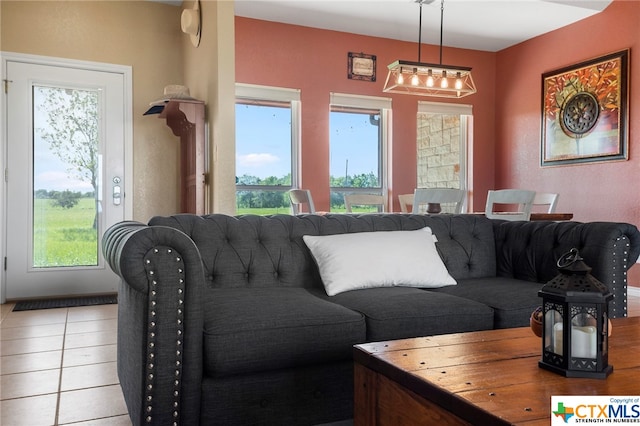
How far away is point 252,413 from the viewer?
1704 mm

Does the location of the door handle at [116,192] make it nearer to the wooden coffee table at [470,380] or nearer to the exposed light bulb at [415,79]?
the exposed light bulb at [415,79]

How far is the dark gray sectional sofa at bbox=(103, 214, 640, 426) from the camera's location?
1600mm

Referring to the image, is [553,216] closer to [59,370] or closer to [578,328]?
[578,328]

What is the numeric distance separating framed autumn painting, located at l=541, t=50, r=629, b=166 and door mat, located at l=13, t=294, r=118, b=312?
4.78 m

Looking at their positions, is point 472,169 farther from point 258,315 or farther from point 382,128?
point 258,315

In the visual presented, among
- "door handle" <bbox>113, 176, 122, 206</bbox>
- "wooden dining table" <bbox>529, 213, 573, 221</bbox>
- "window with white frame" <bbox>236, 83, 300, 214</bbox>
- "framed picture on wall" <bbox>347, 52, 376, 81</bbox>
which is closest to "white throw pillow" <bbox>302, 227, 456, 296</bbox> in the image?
"wooden dining table" <bbox>529, 213, 573, 221</bbox>

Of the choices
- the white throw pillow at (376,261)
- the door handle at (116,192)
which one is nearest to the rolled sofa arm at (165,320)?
the white throw pillow at (376,261)

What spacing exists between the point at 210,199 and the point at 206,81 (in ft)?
3.07

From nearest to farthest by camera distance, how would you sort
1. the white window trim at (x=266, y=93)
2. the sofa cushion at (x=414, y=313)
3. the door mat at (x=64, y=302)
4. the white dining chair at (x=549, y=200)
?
1. the sofa cushion at (x=414, y=313)
2. the door mat at (x=64, y=302)
3. the white dining chair at (x=549, y=200)
4. the white window trim at (x=266, y=93)

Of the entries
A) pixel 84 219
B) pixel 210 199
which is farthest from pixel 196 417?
pixel 84 219

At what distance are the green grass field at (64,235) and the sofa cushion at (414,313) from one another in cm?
336

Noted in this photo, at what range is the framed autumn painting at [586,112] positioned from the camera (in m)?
4.90

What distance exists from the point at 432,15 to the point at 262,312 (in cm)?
449

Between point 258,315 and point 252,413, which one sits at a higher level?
point 258,315
